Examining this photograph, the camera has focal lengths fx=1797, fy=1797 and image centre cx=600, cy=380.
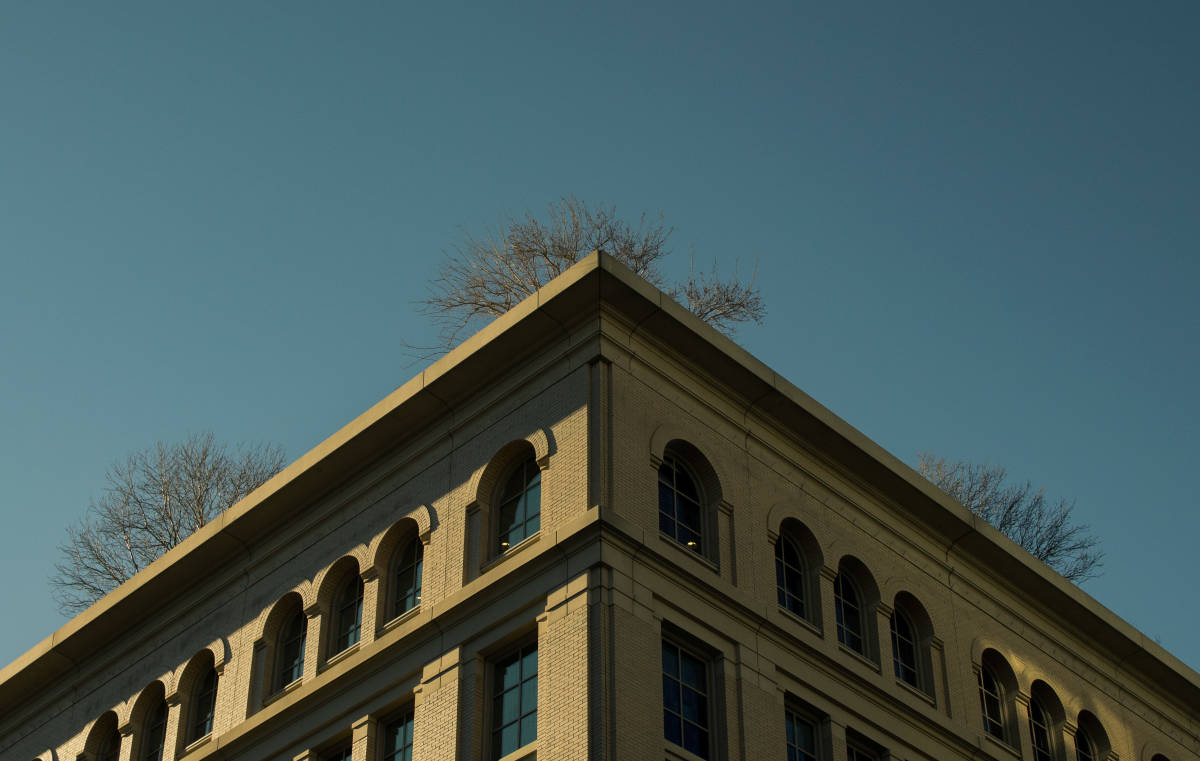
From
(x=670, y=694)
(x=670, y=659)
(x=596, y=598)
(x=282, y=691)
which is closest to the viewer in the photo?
(x=596, y=598)

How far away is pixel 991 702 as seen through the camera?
110 feet

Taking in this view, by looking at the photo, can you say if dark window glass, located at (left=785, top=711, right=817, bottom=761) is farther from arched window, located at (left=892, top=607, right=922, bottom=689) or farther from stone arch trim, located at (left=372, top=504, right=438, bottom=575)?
stone arch trim, located at (left=372, top=504, right=438, bottom=575)

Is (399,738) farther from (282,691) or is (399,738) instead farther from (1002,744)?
(1002,744)

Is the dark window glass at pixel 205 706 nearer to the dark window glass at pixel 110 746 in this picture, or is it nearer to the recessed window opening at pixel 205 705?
the recessed window opening at pixel 205 705

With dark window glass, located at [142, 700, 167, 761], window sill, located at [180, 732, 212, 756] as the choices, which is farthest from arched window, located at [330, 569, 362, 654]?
dark window glass, located at [142, 700, 167, 761]

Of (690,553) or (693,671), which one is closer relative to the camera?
(693,671)

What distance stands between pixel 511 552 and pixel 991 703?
10.7 metres

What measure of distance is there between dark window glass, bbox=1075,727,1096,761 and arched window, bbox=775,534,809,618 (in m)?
→ 8.00

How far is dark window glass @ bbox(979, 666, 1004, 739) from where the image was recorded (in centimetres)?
3303

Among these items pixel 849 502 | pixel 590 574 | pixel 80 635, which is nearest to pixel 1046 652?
pixel 849 502

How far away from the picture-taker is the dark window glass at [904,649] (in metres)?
31.7

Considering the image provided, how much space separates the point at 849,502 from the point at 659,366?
5.02 m

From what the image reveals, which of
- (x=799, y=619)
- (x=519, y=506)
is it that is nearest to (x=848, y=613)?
(x=799, y=619)

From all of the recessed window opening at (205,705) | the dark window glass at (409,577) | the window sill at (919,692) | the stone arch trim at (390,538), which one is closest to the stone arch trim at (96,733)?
the recessed window opening at (205,705)
